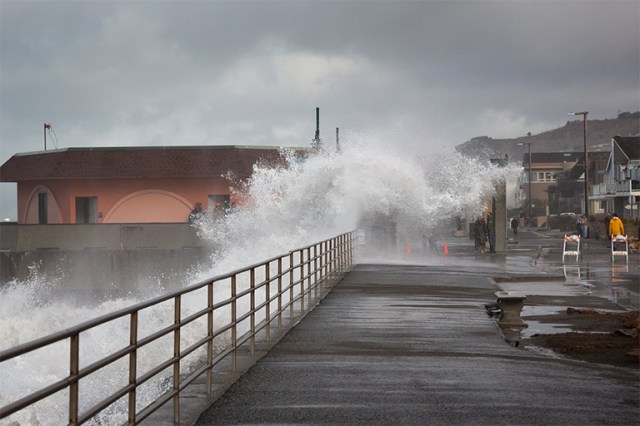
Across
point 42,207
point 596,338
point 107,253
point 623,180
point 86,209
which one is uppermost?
point 623,180

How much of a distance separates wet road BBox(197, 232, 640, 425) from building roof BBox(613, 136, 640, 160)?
290ft

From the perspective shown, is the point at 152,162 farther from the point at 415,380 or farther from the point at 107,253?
the point at 415,380

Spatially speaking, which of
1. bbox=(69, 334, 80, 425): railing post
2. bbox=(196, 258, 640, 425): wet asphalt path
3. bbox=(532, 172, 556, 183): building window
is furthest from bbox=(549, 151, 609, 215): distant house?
bbox=(69, 334, 80, 425): railing post

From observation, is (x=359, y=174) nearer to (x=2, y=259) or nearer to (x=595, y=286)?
(x=2, y=259)

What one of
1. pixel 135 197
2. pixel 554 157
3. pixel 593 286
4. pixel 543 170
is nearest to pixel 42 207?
pixel 135 197

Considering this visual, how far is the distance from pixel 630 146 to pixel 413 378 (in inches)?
3966

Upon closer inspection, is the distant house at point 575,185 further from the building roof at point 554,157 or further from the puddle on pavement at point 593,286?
the puddle on pavement at point 593,286

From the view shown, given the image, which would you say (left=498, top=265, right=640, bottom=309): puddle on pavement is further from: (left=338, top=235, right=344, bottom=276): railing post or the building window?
the building window

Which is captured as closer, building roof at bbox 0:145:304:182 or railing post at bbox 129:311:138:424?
railing post at bbox 129:311:138:424

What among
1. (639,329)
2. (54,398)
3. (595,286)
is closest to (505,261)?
(595,286)

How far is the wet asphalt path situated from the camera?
347 inches

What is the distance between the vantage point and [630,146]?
106500 millimetres

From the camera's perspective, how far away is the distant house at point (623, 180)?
95250 millimetres

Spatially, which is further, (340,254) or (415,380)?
(340,254)
